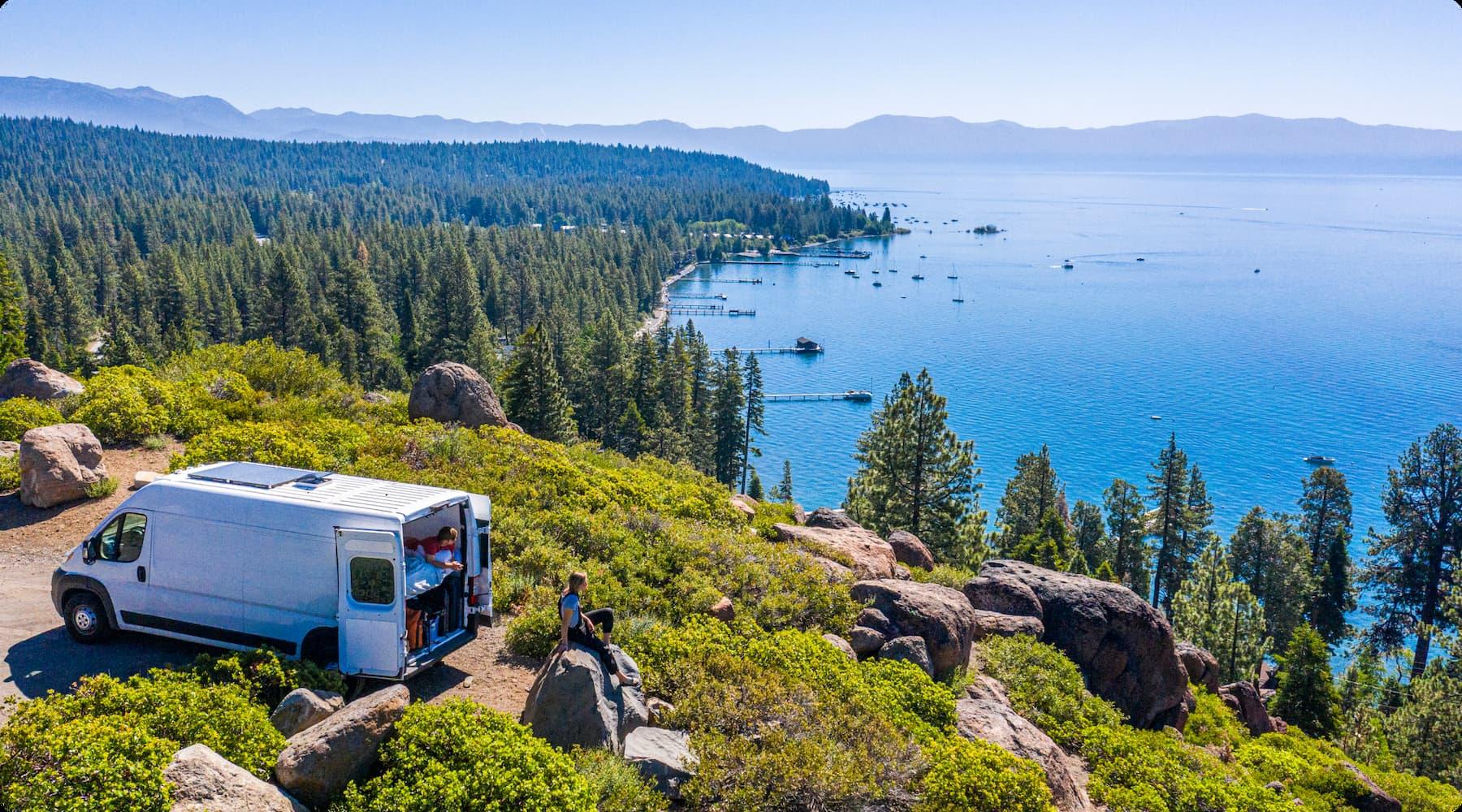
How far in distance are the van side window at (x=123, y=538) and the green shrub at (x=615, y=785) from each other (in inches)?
273

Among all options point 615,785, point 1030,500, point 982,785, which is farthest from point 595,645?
point 1030,500

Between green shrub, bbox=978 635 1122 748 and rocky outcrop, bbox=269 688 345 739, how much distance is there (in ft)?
40.3

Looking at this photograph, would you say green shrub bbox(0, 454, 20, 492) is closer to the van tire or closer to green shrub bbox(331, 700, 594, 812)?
the van tire

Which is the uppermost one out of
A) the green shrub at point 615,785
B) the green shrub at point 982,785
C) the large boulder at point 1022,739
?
the green shrub at point 615,785

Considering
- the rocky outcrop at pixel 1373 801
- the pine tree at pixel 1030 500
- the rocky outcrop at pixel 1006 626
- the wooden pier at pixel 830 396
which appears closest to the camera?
the rocky outcrop at pixel 1373 801

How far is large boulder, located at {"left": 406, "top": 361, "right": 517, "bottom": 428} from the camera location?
2797 cm

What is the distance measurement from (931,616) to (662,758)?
292 inches

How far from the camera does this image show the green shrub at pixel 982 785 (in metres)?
9.63

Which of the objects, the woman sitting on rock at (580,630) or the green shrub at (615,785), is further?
the woman sitting on rock at (580,630)

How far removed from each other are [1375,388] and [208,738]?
129 meters

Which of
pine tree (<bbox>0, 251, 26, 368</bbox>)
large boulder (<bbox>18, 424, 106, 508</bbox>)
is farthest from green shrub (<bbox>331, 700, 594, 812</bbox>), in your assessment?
pine tree (<bbox>0, 251, 26, 368</bbox>)

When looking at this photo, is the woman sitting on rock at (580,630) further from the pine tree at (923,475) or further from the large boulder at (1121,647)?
the pine tree at (923,475)

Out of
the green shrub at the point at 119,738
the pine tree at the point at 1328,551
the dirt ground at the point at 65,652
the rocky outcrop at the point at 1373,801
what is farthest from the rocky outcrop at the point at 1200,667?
the pine tree at the point at 1328,551

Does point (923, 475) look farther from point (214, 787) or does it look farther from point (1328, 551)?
point (214, 787)
